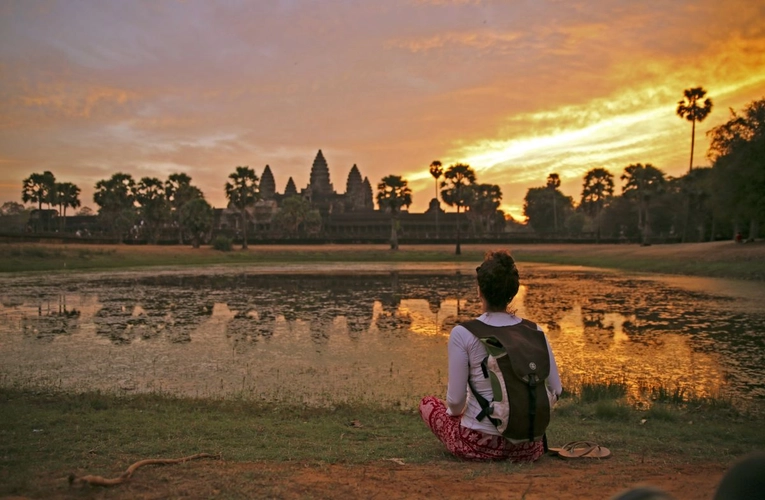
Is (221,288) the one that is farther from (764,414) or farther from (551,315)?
(764,414)

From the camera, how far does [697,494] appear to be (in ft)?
13.0

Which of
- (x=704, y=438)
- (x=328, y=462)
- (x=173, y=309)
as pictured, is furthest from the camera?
(x=173, y=309)

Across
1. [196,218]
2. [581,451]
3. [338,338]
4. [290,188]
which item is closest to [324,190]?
[290,188]

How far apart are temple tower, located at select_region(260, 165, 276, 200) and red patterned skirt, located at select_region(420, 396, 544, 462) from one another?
129116 mm

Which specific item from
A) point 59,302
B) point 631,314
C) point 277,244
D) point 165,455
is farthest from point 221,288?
point 277,244

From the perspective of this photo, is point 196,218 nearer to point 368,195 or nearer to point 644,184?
point 644,184

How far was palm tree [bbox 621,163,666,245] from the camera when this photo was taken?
6538 cm

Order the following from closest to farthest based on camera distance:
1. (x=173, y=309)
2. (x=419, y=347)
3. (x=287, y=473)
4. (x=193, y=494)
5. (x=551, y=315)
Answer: (x=193, y=494)
(x=287, y=473)
(x=419, y=347)
(x=551, y=315)
(x=173, y=309)

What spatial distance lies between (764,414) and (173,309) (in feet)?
51.6

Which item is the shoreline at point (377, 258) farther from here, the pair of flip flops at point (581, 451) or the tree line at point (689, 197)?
the pair of flip flops at point (581, 451)

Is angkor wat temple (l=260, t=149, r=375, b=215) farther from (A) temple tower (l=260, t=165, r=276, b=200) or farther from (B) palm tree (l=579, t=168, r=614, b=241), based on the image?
(B) palm tree (l=579, t=168, r=614, b=241)

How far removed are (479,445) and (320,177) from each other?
133m

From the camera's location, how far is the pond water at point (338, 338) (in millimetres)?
9336

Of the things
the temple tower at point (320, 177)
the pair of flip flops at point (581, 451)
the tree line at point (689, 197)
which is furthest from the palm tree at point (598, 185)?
the pair of flip flops at point (581, 451)
